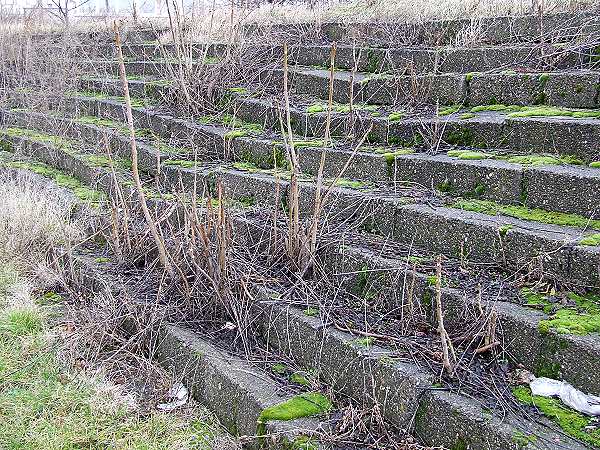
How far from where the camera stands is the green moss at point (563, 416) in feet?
7.61

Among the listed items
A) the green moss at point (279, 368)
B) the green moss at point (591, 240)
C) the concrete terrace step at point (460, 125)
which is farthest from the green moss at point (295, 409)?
the concrete terrace step at point (460, 125)

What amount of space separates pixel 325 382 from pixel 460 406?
34.3 inches

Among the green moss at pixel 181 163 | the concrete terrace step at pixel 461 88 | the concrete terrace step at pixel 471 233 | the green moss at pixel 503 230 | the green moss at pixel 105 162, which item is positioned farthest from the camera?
the green moss at pixel 105 162

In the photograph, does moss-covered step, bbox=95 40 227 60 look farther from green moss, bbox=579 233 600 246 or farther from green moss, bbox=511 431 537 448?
green moss, bbox=511 431 537 448

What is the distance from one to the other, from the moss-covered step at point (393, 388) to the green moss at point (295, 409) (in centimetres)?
15

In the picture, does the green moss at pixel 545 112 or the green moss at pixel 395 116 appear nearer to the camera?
the green moss at pixel 545 112

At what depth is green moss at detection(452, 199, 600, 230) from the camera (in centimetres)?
327

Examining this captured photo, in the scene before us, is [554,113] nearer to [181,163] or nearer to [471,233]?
[471,233]

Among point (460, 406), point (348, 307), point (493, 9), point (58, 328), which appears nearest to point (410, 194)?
point (348, 307)

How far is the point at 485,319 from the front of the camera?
9.32ft

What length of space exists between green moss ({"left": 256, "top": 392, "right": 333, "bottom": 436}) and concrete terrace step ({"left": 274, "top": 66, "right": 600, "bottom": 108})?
226 cm

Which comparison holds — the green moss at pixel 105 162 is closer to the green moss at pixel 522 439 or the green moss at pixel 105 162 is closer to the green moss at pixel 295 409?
the green moss at pixel 295 409

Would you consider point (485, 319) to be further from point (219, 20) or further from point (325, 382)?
point (219, 20)

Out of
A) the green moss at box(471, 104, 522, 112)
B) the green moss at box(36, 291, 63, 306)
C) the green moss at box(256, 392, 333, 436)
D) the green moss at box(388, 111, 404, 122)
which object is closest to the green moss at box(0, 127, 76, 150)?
the green moss at box(36, 291, 63, 306)
